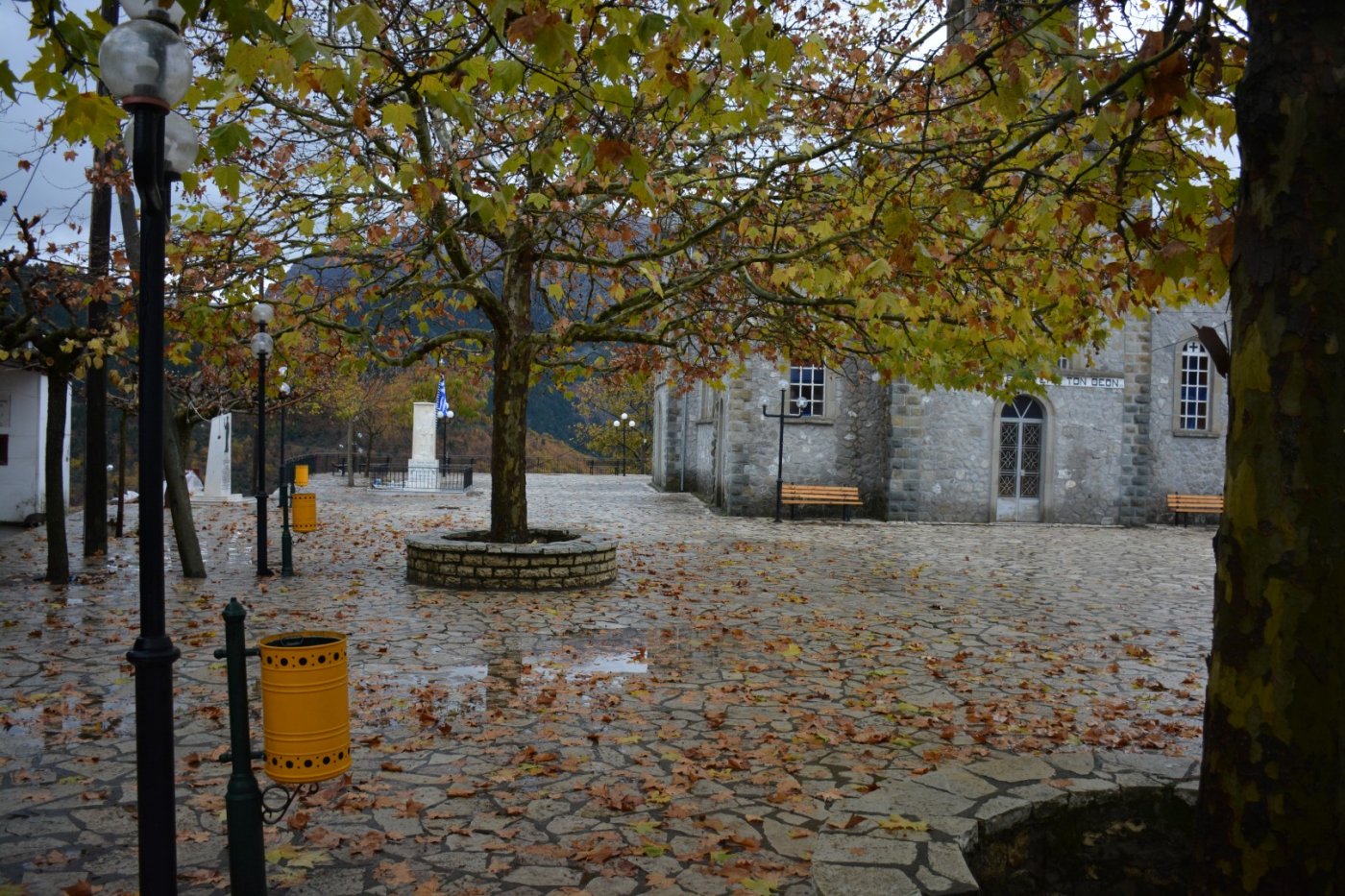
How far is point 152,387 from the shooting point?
3178 millimetres

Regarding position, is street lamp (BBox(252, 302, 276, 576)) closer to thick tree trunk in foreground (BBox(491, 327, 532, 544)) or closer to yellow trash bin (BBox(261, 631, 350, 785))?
thick tree trunk in foreground (BBox(491, 327, 532, 544))

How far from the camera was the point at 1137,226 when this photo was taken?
4.22m

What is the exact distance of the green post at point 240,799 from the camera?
368 cm

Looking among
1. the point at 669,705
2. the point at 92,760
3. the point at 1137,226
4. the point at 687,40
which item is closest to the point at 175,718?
the point at 92,760

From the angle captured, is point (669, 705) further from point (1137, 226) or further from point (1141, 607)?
point (1141, 607)

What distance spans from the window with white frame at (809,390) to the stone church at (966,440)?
0.10 ft

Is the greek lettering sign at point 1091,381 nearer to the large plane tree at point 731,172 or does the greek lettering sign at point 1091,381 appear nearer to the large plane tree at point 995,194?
the large plane tree at point 731,172

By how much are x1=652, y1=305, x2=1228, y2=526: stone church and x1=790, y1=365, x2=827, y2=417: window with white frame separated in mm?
30

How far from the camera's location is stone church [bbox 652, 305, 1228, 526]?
73.9 feet

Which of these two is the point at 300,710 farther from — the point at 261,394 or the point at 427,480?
the point at 427,480

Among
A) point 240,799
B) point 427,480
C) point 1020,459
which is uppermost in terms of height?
point 1020,459

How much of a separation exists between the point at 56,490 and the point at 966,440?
18562mm

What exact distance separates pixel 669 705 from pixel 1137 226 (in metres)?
4.19

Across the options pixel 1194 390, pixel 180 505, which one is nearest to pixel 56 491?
pixel 180 505
